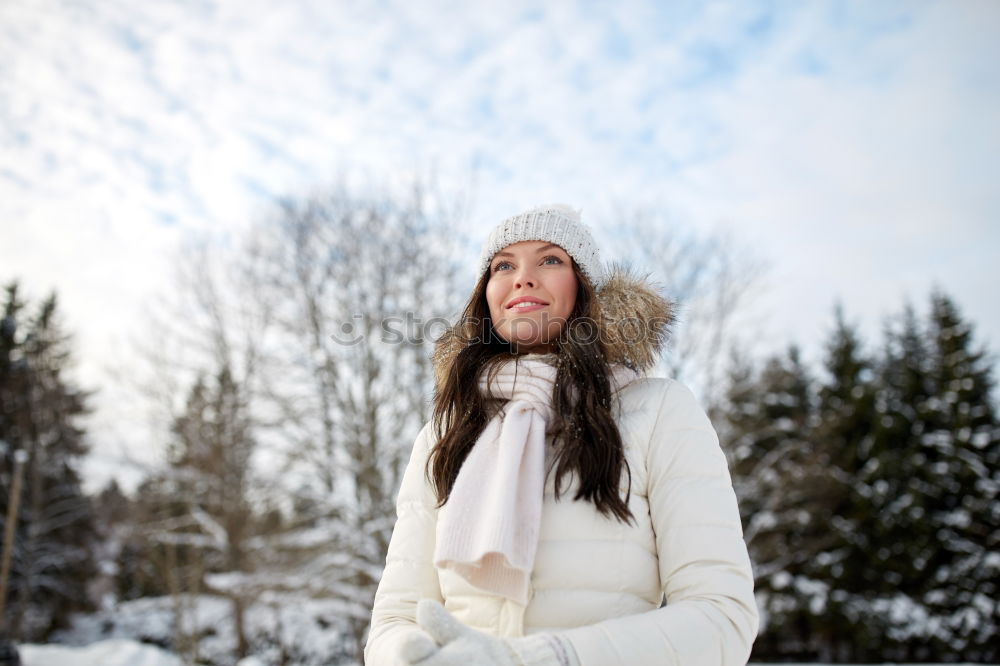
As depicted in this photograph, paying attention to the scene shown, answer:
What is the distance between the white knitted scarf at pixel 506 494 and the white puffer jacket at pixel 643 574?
2.3 inches

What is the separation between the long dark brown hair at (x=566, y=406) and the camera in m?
1.39

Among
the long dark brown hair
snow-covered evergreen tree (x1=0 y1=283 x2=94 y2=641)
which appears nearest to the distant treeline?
snow-covered evergreen tree (x1=0 y1=283 x2=94 y2=641)

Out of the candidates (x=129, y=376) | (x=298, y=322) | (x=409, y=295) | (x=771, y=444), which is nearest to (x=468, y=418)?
(x=409, y=295)

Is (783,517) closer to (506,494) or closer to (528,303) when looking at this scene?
(528,303)

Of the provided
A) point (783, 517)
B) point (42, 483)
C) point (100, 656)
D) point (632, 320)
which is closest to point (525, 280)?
point (632, 320)

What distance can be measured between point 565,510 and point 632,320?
53 cm

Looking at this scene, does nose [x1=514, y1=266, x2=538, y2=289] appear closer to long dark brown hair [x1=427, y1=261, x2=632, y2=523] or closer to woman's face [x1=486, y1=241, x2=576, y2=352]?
woman's face [x1=486, y1=241, x2=576, y2=352]

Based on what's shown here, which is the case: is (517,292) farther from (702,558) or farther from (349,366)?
(349,366)

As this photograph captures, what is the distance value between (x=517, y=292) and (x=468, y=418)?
1.22ft

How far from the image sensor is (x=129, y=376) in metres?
14.8

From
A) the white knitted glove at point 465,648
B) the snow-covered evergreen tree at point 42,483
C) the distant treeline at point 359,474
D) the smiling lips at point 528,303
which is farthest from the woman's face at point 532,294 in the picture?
the snow-covered evergreen tree at point 42,483

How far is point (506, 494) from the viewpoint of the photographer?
135 cm

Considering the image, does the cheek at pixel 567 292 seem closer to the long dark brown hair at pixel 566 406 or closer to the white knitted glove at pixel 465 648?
the long dark brown hair at pixel 566 406

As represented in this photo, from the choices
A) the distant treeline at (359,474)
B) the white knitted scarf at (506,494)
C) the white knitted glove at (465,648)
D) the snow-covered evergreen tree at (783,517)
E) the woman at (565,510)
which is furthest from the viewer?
the snow-covered evergreen tree at (783,517)
